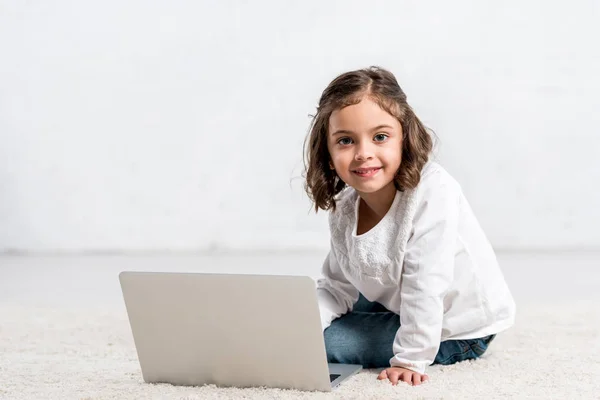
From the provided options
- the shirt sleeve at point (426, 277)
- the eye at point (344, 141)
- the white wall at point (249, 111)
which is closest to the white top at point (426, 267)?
the shirt sleeve at point (426, 277)

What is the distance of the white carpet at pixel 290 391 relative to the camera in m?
1.23

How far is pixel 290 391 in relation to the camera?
48.1 inches

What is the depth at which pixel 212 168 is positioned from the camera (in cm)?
319

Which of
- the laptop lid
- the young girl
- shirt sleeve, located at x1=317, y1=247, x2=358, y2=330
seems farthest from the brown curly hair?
the laptop lid

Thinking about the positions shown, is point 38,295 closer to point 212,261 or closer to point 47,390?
point 212,261

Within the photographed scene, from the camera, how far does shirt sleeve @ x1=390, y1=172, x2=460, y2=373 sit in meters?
1.32

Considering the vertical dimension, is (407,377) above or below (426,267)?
below

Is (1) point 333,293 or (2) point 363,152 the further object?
(1) point 333,293

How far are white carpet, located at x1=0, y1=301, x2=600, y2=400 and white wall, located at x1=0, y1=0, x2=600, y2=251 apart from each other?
115 centimetres

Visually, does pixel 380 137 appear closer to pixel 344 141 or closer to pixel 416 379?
pixel 344 141

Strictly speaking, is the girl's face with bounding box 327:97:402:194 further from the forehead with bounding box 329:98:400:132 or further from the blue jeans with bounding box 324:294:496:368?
the blue jeans with bounding box 324:294:496:368

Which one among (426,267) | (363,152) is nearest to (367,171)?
(363,152)

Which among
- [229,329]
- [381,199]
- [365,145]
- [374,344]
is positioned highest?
[365,145]

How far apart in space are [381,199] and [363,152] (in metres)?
0.13
